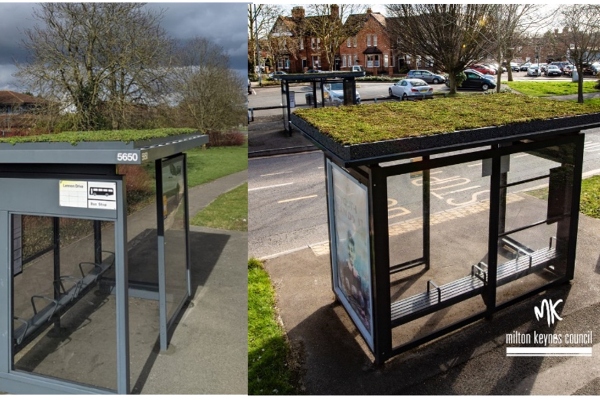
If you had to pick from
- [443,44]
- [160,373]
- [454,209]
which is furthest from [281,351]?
[443,44]

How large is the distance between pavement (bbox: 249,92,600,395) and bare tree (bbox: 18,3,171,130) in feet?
31.4

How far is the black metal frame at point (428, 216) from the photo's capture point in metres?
3.66

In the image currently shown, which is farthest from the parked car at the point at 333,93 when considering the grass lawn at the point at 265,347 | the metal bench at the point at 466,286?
the metal bench at the point at 466,286

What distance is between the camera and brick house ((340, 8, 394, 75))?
112 ft

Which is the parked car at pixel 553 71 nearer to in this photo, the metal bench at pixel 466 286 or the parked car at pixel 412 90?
the parked car at pixel 412 90

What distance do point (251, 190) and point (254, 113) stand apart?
11055 mm

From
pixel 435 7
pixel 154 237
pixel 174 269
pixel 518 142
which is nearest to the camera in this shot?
pixel 518 142

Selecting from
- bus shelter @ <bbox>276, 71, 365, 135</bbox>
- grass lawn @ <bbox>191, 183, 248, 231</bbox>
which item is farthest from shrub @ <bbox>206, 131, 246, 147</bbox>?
grass lawn @ <bbox>191, 183, 248, 231</bbox>

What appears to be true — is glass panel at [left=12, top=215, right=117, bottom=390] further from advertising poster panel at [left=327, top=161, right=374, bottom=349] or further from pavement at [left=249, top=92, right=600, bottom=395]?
advertising poster panel at [left=327, top=161, right=374, bottom=349]

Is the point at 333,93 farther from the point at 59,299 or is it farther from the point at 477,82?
the point at 477,82

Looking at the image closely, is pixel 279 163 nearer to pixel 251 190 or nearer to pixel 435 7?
pixel 251 190

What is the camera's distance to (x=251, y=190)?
1047cm

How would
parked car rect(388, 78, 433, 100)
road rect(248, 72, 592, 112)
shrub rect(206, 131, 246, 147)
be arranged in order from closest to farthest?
shrub rect(206, 131, 246, 147) → road rect(248, 72, 592, 112) → parked car rect(388, 78, 433, 100)

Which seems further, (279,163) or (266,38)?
(266,38)
